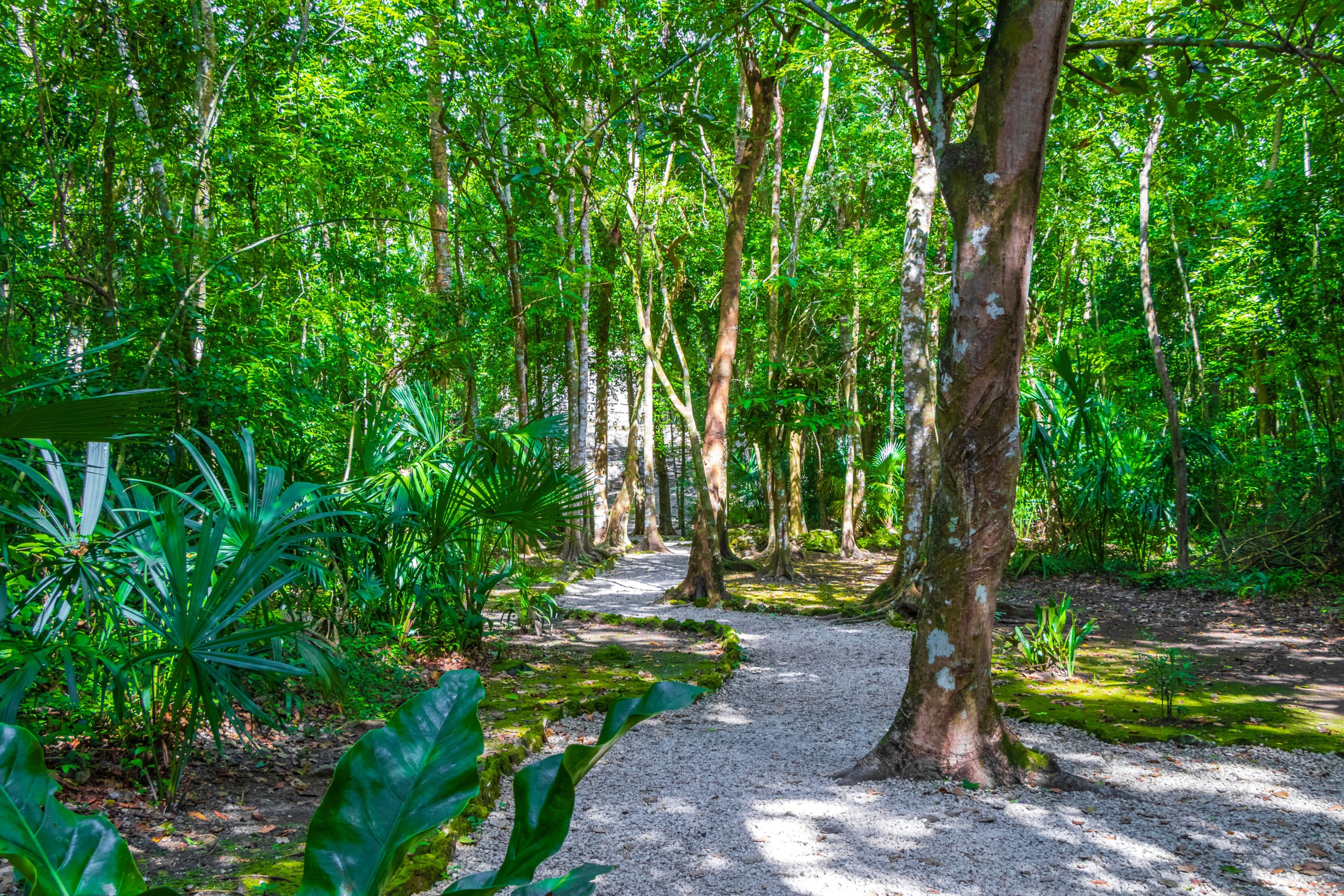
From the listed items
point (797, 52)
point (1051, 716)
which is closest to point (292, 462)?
point (1051, 716)

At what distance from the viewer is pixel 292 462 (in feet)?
15.2

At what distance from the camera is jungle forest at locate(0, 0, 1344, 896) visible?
256 cm

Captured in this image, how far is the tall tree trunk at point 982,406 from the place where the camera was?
3162 millimetres

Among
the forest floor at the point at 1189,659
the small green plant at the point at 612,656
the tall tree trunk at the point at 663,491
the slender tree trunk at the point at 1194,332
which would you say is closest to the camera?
the forest floor at the point at 1189,659

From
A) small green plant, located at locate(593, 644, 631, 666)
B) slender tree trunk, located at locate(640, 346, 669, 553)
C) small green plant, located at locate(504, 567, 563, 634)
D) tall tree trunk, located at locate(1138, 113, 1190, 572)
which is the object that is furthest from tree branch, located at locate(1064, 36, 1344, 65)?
slender tree trunk, located at locate(640, 346, 669, 553)

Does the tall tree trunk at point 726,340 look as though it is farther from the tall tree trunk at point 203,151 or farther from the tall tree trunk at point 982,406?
the tall tree trunk at point 982,406

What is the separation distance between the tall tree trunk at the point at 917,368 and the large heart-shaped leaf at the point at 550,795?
7.71m

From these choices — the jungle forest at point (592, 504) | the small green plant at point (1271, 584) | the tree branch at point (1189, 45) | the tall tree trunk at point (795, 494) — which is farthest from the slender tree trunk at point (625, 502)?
the tree branch at point (1189, 45)

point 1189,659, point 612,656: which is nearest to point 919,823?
point 612,656

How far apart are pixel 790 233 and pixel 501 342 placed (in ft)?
19.9

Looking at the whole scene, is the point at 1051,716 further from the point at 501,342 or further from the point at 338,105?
the point at 501,342

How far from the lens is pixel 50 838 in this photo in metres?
0.56

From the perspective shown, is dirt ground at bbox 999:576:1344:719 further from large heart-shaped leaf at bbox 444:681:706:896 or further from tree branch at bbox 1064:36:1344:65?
large heart-shaped leaf at bbox 444:681:706:896

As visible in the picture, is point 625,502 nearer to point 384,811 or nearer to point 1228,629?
point 1228,629
